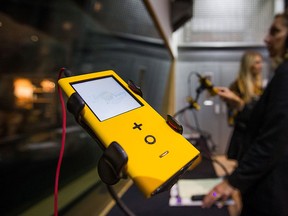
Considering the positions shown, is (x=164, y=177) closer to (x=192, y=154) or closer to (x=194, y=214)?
(x=192, y=154)

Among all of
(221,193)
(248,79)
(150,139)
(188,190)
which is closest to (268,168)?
(221,193)

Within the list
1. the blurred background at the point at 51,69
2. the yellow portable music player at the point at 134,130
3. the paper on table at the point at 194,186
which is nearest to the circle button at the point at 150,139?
the yellow portable music player at the point at 134,130

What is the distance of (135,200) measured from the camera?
83 centimetres

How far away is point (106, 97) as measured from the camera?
0.40 metres

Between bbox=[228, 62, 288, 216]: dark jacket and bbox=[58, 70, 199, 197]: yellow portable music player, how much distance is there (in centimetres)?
51

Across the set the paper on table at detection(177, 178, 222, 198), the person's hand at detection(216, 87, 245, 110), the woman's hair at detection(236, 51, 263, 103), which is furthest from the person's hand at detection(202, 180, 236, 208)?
the woman's hair at detection(236, 51, 263, 103)

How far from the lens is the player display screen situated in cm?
36

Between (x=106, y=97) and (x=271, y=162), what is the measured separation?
0.62 m

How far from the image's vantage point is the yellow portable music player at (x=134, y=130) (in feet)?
1.00

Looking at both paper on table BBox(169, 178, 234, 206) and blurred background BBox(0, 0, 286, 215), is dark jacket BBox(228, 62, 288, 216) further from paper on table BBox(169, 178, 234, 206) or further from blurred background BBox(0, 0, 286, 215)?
blurred background BBox(0, 0, 286, 215)

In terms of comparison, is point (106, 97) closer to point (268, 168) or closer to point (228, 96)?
point (268, 168)

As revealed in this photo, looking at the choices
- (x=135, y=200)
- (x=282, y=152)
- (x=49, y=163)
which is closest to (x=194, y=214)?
(x=135, y=200)

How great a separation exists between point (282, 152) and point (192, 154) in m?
0.56

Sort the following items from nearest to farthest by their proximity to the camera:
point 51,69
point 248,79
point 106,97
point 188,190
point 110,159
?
point 110,159, point 106,97, point 51,69, point 188,190, point 248,79
